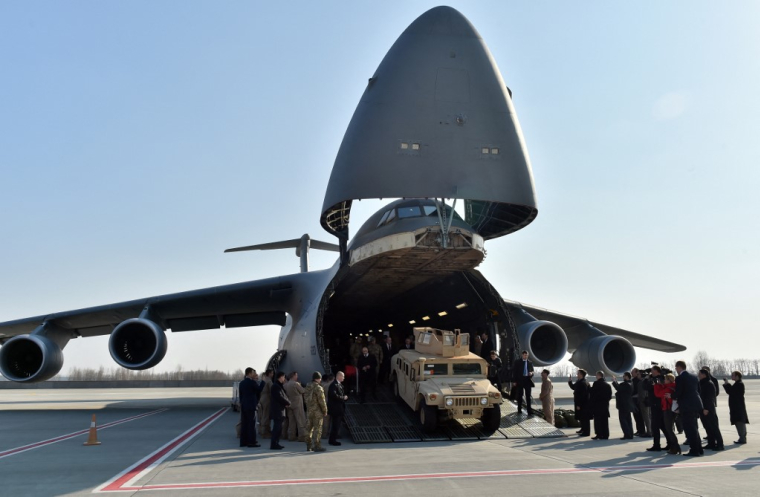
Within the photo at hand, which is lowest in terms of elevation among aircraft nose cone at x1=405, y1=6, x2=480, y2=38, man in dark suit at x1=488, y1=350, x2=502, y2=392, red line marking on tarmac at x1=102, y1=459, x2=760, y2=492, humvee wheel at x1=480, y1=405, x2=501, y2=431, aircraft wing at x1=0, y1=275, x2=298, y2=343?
red line marking on tarmac at x1=102, y1=459, x2=760, y2=492

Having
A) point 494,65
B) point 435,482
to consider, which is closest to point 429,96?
point 494,65

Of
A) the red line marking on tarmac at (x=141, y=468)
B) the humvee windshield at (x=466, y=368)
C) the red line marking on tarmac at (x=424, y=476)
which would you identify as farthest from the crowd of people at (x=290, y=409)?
the red line marking on tarmac at (x=424, y=476)

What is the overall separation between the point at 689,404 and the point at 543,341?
293 inches

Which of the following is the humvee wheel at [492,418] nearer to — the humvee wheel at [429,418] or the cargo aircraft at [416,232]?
A: the humvee wheel at [429,418]

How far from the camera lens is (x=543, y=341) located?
16891 mm

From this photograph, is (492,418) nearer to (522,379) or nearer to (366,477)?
(522,379)

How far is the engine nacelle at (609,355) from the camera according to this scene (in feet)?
57.4

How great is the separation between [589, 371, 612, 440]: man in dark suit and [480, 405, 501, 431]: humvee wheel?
165cm

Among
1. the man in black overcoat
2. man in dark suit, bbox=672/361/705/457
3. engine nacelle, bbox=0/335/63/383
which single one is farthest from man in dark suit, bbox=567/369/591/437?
engine nacelle, bbox=0/335/63/383

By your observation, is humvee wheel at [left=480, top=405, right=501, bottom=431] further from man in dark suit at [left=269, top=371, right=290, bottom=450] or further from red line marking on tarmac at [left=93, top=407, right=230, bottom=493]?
red line marking on tarmac at [left=93, top=407, right=230, bottom=493]

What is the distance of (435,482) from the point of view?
6.84 metres

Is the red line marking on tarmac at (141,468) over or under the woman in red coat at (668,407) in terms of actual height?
under

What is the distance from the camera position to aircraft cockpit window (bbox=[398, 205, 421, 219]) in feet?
42.7

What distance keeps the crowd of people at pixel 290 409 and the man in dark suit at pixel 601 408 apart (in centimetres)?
433
